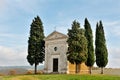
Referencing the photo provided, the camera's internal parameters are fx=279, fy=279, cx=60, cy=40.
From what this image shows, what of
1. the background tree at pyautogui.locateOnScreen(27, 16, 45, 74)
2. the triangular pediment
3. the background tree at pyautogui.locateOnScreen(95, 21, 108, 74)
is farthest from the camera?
the background tree at pyautogui.locateOnScreen(27, 16, 45, 74)

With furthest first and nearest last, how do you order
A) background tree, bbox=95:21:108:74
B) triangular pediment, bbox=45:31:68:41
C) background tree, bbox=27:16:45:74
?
background tree, bbox=27:16:45:74
triangular pediment, bbox=45:31:68:41
background tree, bbox=95:21:108:74

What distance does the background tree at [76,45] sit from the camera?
3788 centimetres

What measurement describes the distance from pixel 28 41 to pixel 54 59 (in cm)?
521

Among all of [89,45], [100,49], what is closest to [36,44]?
[89,45]

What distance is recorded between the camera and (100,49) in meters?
39.6

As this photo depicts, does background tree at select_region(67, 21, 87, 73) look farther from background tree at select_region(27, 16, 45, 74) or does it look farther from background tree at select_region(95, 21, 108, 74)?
background tree at select_region(27, 16, 45, 74)

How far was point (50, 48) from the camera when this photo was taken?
43.2 metres

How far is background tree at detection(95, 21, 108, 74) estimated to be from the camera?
129ft

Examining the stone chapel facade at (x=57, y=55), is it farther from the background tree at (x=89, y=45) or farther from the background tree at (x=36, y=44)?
the background tree at (x=89, y=45)

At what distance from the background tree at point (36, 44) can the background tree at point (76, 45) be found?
5746 mm

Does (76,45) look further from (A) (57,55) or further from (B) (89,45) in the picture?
(A) (57,55)

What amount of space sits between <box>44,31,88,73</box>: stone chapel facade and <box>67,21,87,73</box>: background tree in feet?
5.36

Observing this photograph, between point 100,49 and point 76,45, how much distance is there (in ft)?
12.1

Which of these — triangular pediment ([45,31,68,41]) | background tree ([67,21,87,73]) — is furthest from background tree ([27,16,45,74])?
background tree ([67,21,87,73])
